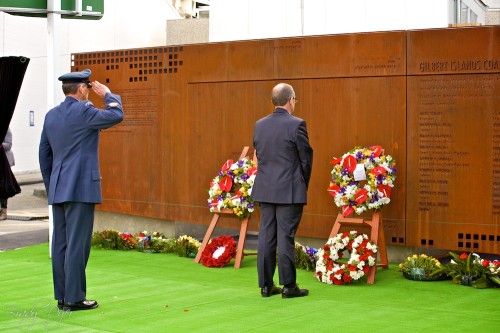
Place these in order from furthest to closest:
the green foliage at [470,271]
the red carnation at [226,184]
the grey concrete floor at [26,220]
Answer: the grey concrete floor at [26,220]
the red carnation at [226,184]
the green foliage at [470,271]

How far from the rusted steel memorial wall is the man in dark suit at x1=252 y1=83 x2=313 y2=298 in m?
2.17

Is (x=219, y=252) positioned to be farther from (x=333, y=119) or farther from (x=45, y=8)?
(x=45, y=8)

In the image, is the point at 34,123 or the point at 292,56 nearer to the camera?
the point at 292,56

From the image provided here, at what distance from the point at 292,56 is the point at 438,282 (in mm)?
3313

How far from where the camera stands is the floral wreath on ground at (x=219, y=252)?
11.2 meters

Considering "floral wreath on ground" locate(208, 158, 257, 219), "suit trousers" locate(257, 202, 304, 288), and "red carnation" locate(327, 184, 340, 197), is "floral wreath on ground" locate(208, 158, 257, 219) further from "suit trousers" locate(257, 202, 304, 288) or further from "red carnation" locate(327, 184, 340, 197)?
"suit trousers" locate(257, 202, 304, 288)

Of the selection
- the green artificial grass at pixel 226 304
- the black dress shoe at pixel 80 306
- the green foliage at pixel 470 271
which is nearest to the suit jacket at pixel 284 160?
the green artificial grass at pixel 226 304

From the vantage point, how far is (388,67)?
10969 mm

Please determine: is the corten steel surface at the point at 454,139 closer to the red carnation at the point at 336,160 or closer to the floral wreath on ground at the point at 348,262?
the red carnation at the point at 336,160

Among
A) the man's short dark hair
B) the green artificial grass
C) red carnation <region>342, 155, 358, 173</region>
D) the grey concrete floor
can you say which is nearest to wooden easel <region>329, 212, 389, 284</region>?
the green artificial grass

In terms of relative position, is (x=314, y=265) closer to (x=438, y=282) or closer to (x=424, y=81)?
(x=438, y=282)

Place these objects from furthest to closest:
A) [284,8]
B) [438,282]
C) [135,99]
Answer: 1. [284,8]
2. [135,99]
3. [438,282]

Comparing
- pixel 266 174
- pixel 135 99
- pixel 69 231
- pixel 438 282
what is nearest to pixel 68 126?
pixel 69 231

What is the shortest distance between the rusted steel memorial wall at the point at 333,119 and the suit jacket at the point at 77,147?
3.60m
